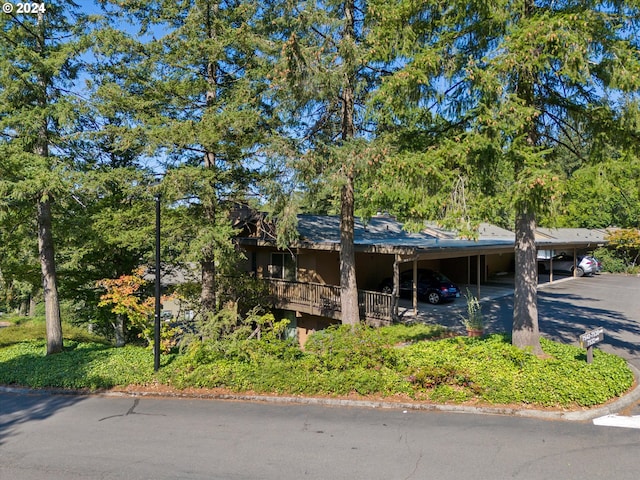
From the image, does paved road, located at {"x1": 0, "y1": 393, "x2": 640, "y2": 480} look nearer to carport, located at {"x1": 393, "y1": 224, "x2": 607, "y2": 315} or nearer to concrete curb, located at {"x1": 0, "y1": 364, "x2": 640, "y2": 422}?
concrete curb, located at {"x1": 0, "y1": 364, "x2": 640, "y2": 422}

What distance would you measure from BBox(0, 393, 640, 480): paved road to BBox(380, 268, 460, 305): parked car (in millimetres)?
10397

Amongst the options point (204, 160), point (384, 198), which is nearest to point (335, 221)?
point (204, 160)

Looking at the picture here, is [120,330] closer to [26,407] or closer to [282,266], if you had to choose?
[282,266]

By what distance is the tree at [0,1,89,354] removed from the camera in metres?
11.0

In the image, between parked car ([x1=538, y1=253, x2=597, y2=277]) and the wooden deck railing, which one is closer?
the wooden deck railing

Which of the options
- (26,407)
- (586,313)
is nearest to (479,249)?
(586,313)

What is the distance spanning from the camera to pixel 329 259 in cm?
1827

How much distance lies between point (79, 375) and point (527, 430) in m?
9.58

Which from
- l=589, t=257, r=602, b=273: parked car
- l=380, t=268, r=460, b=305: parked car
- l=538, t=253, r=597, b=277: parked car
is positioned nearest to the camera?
l=380, t=268, r=460, b=305: parked car

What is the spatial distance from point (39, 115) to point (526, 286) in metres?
12.9

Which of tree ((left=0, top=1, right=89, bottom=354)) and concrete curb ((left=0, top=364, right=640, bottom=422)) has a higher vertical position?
tree ((left=0, top=1, right=89, bottom=354))

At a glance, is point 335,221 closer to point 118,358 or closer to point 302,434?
point 118,358

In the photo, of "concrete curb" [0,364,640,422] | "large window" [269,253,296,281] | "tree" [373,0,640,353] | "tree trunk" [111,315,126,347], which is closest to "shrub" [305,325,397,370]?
"concrete curb" [0,364,640,422]

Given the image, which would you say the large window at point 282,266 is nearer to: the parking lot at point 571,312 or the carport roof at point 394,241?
the carport roof at point 394,241
